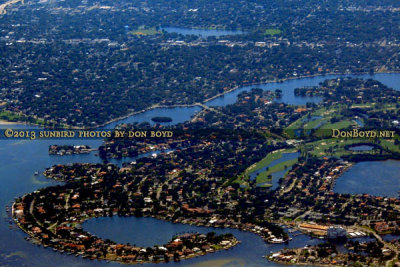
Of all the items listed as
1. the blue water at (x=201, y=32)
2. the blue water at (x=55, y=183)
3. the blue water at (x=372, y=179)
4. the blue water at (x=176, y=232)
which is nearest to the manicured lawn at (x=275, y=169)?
the blue water at (x=372, y=179)

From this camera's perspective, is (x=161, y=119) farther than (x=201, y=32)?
No

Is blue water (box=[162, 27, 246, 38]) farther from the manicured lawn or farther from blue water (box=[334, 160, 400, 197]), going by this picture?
blue water (box=[334, 160, 400, 197])

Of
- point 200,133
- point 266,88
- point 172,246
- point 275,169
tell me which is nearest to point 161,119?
point 200,133

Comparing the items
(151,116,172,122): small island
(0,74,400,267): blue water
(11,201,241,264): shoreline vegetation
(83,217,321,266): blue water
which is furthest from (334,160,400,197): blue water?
(151,116,172,122): small island

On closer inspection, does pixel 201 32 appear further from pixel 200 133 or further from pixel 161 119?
pixel 200 133

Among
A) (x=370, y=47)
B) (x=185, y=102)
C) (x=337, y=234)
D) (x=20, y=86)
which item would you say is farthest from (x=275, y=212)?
(x=370, y=47)
